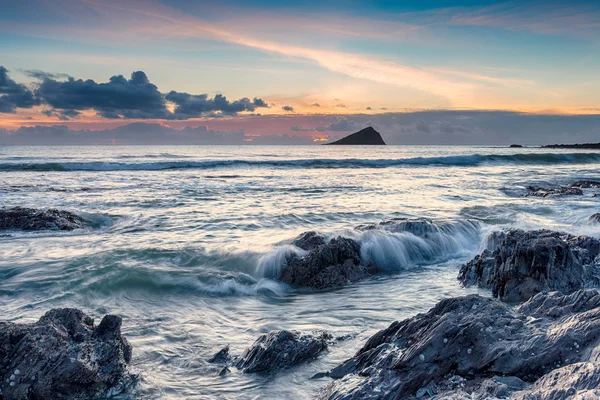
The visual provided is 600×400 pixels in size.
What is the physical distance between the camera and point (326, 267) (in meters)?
8.95

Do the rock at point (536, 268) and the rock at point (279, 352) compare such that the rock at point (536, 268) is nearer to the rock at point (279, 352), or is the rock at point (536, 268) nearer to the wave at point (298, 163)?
the rock at point (279, 352)

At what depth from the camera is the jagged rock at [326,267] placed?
8734 mm

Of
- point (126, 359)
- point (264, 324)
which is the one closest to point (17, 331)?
point (126, 359)

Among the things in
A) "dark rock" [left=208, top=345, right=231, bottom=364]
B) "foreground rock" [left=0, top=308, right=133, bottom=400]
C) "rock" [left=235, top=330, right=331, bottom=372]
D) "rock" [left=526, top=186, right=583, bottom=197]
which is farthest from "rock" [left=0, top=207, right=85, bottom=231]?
"rock" [left=526, top=186, right=583, bottom=197]

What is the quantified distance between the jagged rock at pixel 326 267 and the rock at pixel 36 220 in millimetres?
8148

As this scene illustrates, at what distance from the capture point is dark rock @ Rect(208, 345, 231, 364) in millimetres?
5345

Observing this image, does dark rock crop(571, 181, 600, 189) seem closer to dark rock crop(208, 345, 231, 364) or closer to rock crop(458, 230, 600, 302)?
rock crop(458, 230, 600, 302)

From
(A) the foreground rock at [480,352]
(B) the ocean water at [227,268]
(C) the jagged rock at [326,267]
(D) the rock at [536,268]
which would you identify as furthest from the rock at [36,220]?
(A) the foreground rock at [480,352]

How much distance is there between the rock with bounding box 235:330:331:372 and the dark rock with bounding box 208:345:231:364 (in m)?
0.21

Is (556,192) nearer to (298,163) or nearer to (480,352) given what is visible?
(480,352)

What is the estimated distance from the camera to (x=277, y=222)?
1473 centimetres

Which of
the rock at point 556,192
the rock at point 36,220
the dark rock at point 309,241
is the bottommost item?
the rock at point 36,220

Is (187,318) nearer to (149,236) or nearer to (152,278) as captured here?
(152,278)

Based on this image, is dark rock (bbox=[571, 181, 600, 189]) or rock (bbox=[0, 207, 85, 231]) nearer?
rock (bbox=[0, 207, 85, 231])
